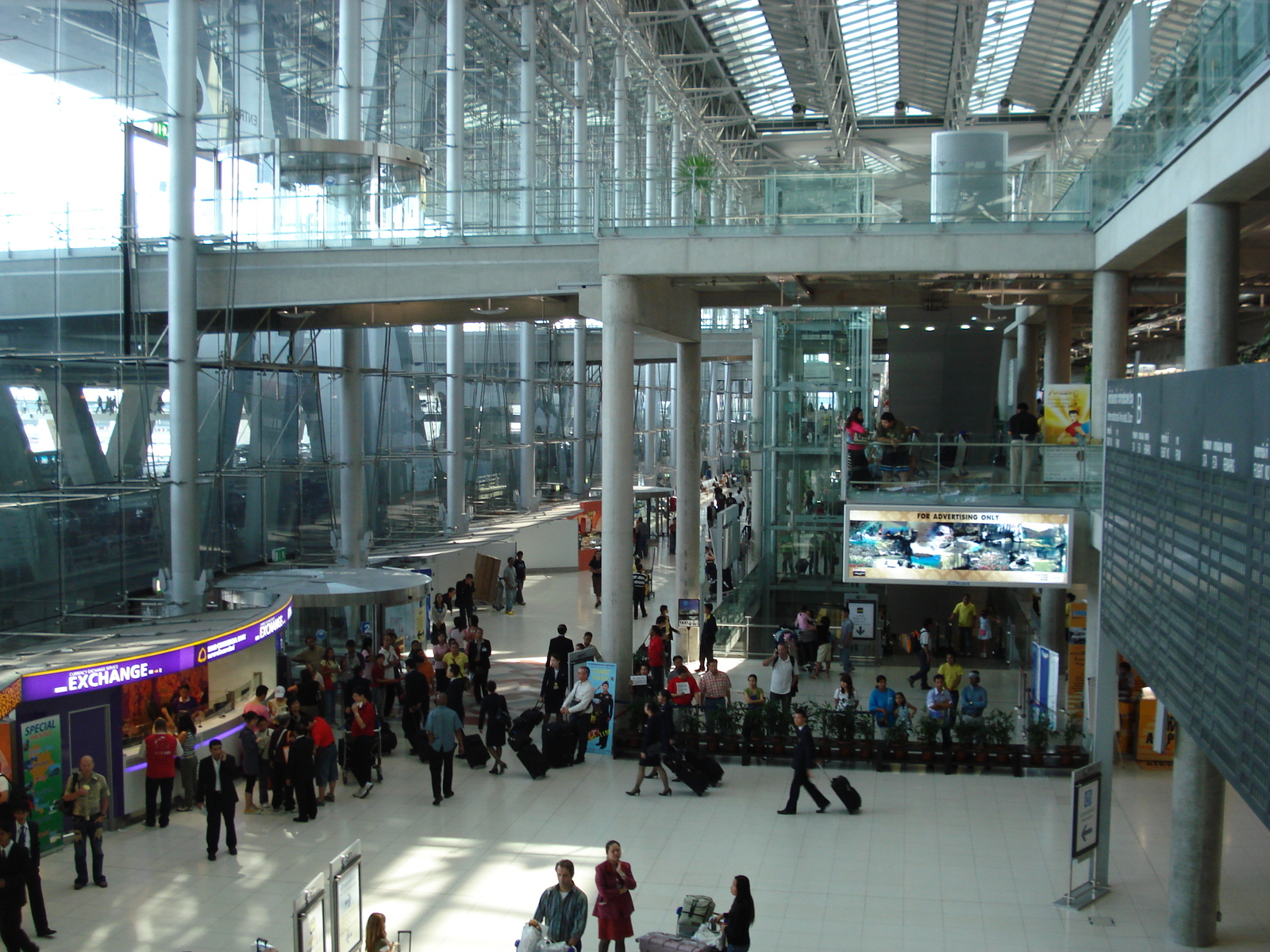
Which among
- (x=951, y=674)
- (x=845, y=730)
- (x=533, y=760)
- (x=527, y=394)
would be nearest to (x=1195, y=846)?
(x=845, y=730)

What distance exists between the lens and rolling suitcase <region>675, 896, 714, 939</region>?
318 inches

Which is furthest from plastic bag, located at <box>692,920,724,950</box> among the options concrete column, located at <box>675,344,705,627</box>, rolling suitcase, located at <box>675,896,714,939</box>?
concrete column, located at <box>675,344,705,627</box>

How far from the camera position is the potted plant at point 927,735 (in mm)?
14383

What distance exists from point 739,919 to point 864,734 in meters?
7.26

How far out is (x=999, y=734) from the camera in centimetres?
1448

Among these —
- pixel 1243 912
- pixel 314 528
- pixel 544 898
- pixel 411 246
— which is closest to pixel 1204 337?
pixel 1243 912

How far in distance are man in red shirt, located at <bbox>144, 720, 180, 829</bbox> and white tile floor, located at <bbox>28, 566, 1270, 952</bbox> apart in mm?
242

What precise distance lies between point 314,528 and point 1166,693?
64.5 feet

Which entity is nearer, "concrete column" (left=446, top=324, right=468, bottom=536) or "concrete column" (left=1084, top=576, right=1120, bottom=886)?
"concrete column" (left=1084, top=576, right=1120, bottom=886)

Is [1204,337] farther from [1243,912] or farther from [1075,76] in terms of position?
[1075,76]

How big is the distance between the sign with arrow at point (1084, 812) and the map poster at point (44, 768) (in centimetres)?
916

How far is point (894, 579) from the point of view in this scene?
1638 cm

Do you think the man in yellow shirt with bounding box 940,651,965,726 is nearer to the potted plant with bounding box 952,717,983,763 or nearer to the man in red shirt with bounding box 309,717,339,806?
the potted plant with bounding box 952,717,983,763

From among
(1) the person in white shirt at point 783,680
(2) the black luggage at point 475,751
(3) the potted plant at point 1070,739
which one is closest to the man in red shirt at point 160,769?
(2) the black luggage at point 475,751
